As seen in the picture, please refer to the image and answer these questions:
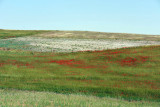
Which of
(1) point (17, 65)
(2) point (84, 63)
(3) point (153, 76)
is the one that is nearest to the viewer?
(3) point (153, 76)

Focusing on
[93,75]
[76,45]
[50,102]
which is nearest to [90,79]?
[93,75]

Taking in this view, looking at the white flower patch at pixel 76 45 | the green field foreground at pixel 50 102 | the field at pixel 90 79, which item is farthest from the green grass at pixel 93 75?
the white flower patch at pixel 76 45

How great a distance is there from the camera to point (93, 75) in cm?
2911

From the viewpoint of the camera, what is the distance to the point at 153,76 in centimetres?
2883

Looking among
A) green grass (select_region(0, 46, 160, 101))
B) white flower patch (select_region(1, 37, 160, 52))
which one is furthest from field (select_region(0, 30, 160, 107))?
white flower patch (select_region(1, 37, 160, 52))

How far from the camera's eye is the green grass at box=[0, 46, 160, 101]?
2275cm

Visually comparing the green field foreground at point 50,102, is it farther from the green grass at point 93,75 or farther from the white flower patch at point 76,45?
the white flower patch at point 76,45

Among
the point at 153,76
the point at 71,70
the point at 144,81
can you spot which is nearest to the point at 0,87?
the point at 71,70

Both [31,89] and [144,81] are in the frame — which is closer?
[31,89]

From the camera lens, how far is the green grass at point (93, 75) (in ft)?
74.6

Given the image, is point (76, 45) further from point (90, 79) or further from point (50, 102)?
point (50, 102)

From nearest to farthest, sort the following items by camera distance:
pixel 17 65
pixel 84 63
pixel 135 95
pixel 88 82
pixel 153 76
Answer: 1. pixel 135 95
2. pixel 88 82
3. pixel 153 76
4. pixel 17 65
5. pixel 84 63

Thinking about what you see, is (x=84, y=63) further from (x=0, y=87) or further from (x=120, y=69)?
(x=0, y=87)

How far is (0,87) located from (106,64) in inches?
686
